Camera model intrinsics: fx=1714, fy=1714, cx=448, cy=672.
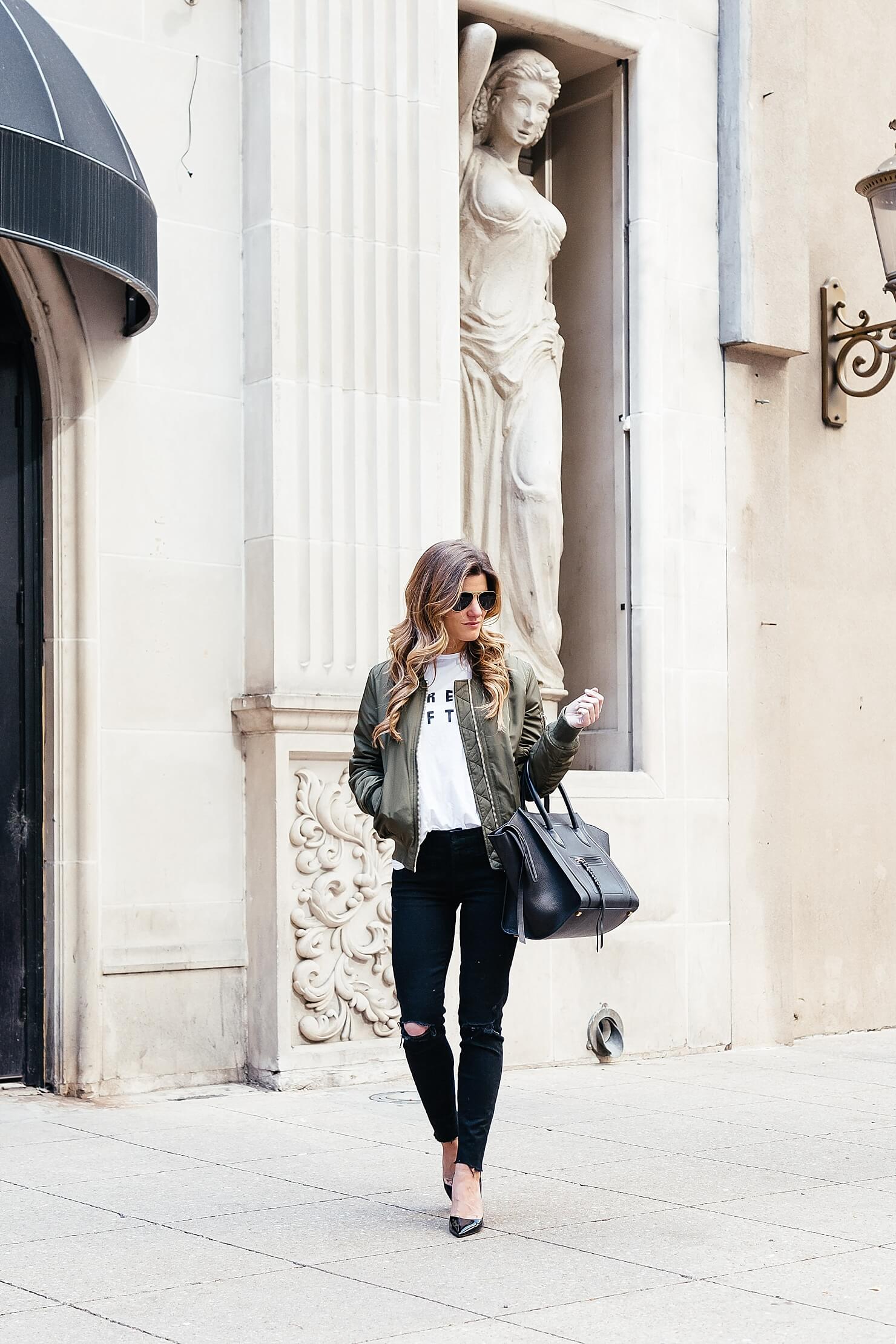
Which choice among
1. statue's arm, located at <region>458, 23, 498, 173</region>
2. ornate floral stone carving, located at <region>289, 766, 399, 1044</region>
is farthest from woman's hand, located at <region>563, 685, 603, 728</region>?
statue's arm, located at <region>458, 23, 498, 173</region>

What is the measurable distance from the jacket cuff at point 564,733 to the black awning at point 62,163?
104 inches

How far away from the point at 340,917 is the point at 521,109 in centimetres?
433

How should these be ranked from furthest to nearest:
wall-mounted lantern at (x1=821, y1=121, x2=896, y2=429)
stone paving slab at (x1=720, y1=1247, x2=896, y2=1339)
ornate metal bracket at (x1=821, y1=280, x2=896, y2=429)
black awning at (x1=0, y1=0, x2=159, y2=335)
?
ornate metal bracket at (x1=821, y1=280, x2=896, y2=429), wall-mounted lantern at (x1=821, y1=121, x2=896, y2=429), black awning at (x1=0, y1=0, x2=159, y2=335), stone paving slab at (x1=720, y1=1247, x2=896, y2=1339)

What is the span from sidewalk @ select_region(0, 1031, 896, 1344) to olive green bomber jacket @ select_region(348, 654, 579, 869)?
3.64 ft

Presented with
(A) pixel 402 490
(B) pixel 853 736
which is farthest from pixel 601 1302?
(B) pixel 853 736

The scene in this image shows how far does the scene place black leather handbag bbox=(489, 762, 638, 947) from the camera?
15.3 ft

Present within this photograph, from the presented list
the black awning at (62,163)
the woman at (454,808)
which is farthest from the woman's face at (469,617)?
the black awning at (62,163)

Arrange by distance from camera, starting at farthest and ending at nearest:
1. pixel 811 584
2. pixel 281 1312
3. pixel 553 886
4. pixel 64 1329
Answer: pixel 811 584, pixel 553 886, pixel 281 1312, pixel 64 1329

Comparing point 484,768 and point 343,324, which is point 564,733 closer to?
point 484,768

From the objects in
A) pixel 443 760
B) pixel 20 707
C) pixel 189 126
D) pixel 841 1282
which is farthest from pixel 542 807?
pixel 189 126

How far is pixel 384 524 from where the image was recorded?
311 inches

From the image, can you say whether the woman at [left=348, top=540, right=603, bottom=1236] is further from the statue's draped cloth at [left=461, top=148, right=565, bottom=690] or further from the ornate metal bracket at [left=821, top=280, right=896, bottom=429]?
the ornate metal bracket at [left=821, top=280, right=896, bottom=429]

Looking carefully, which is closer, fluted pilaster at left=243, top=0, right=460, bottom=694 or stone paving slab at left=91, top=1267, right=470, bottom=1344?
stone paving slab at left=91, top=1267, right=470, bottom=1344

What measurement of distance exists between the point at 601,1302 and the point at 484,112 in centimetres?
662
